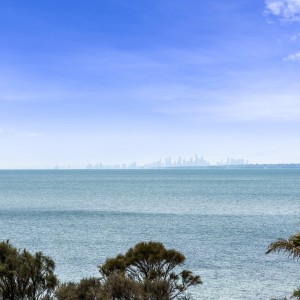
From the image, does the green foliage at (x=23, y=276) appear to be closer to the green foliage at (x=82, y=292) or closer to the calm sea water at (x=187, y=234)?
the green foliage at (x=82, y=292)

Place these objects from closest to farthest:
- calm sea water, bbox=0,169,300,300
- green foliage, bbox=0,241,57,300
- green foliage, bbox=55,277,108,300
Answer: green foliage, bbox=55,277,108,300 → green foliage, bbox=0,241,57,300 → calm sea water, bbox=0,169,300,300

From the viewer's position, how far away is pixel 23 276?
23.2 metres

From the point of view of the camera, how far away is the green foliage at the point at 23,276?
22844 mm

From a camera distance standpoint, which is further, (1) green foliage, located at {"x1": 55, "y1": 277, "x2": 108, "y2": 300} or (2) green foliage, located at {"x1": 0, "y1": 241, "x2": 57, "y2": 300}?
(2) green foliage, located at {"x1": 0, "y1": 241, "x2": 57, "y2": 300}

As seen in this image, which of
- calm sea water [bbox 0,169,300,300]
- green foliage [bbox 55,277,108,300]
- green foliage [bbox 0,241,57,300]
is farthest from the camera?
calm sea water [bbox 0,169,300,300]

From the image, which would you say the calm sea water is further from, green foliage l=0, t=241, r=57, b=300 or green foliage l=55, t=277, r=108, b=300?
green foliage l=55, t=277, r=108, b=300

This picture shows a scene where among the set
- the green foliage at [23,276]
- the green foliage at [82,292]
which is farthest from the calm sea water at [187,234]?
the green foliage at [82,292]

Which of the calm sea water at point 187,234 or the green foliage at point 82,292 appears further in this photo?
the calm sea water at point 187,234

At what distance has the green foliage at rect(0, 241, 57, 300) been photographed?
74.9 feet

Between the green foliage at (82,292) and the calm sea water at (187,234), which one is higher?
the green foliage at (82,292)

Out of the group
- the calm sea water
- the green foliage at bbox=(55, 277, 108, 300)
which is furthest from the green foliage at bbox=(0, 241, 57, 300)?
the calm sea water

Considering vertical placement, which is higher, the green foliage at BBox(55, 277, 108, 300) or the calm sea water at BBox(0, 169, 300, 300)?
the green foliage at BBox(55, 277, 108, 300)

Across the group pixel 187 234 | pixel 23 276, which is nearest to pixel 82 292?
pixel 23 276

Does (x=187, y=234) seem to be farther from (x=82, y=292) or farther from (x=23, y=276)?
(x=82, y=292)
